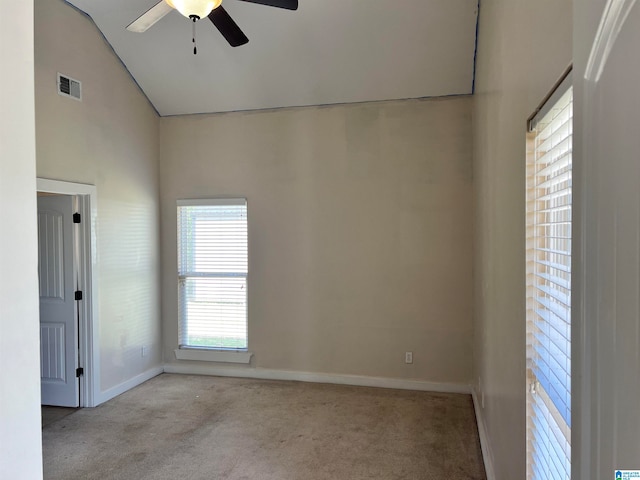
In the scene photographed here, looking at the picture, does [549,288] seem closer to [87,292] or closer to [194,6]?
[194,6]

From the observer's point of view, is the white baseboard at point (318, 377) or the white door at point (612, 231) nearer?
the white door at point (612, 231)

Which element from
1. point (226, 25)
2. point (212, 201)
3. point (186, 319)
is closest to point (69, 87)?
point (212, 201)

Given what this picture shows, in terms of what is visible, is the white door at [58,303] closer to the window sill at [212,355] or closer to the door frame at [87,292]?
the door frame at [87,292]

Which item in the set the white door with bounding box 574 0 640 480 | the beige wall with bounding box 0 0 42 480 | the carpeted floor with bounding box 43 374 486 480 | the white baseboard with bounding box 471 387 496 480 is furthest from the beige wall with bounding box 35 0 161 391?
the white door with bounding box 574 0 640 480

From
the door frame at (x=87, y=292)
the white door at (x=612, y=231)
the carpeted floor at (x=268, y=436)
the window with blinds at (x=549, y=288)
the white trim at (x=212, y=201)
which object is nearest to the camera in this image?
the white door at (x=612, y=231)

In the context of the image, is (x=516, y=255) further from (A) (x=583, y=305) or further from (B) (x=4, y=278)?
(B) (x=4, y=278)

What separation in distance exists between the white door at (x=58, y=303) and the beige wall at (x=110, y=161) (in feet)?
0.80

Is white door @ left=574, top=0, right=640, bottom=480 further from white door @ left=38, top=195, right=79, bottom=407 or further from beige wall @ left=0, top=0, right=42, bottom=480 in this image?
white door @ left=38, top=195, right=79, bottom=407

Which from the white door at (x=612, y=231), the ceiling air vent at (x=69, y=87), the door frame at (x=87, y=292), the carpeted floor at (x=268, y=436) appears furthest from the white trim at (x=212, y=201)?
the white door at (x=612, y=231)

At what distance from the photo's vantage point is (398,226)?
15.0ft

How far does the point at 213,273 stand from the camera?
16.7 feet

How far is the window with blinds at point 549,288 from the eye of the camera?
1.25 meters

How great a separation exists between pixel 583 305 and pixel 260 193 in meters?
4.40

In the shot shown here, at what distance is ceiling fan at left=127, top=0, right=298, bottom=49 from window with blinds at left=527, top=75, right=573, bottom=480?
5.78 ft
